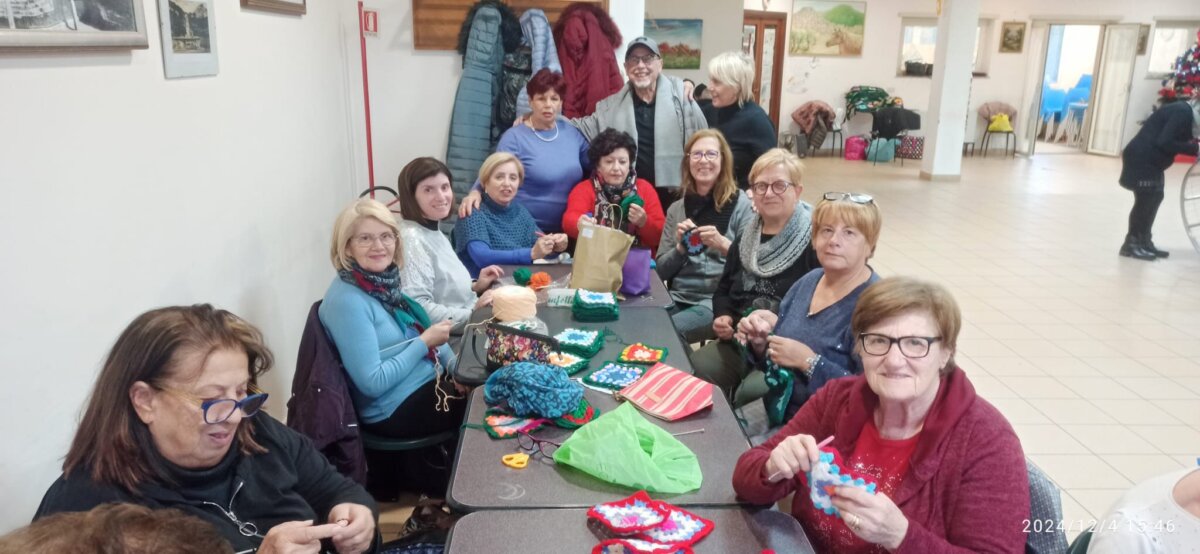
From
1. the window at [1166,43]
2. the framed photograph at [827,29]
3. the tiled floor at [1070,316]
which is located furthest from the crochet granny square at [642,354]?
the window at [1166,43]

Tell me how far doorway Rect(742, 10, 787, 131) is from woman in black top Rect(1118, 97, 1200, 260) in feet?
21.6

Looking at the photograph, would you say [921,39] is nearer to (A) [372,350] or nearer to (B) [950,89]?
(B) [950,89]

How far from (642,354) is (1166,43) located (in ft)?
49.3

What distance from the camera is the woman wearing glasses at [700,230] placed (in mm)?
3535

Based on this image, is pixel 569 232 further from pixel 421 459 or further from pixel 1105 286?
pixel 1105 286

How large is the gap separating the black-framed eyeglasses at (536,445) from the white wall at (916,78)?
1241cm

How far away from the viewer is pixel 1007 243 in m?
7.56

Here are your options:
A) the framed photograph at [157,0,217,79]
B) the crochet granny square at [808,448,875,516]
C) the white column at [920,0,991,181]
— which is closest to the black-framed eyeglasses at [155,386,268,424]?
the crochet granny square at [808,448,875,516]

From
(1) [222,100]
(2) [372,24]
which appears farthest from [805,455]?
(2) [372,24]

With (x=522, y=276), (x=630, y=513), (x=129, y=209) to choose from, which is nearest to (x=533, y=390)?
(x=630, y=513)

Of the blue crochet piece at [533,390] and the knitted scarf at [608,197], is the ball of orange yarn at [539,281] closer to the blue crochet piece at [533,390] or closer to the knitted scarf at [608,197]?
the knitted scarf at [608,197]

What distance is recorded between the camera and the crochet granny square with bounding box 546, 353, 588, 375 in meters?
2.38

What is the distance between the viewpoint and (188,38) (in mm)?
2432

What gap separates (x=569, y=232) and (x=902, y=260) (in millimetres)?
4097
